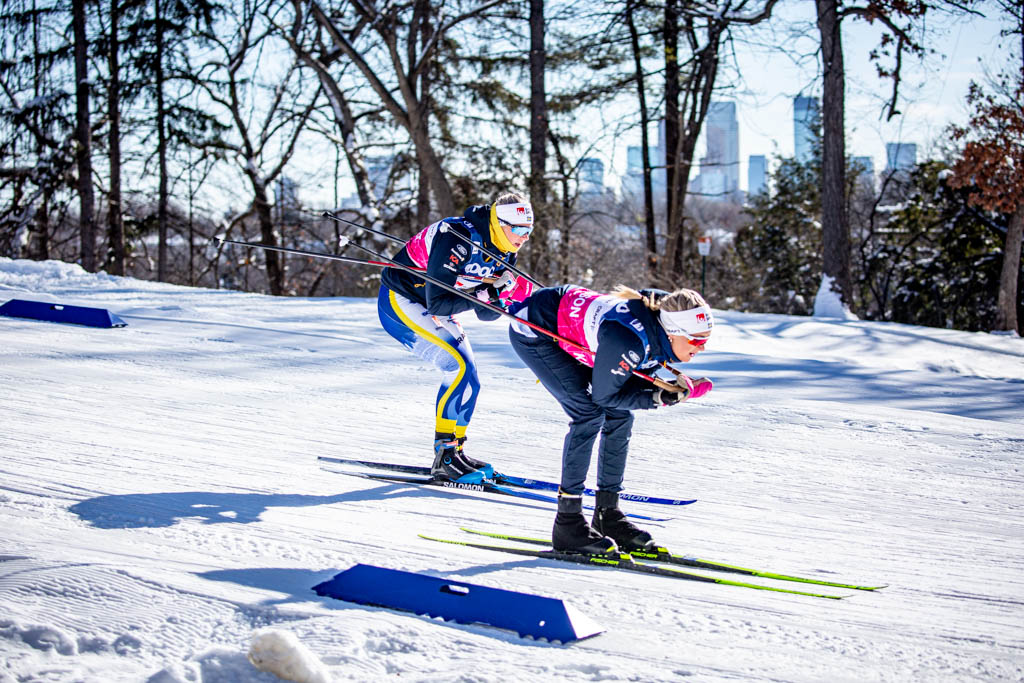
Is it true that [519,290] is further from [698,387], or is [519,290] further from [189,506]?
[189,506]

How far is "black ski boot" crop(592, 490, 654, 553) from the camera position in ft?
13.1

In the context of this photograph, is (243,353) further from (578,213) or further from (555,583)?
(578,213)

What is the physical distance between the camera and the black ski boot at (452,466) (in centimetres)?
520

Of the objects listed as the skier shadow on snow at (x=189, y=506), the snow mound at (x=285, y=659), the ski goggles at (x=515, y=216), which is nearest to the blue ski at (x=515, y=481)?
the skier shadow on snow at (x=189, y=506)

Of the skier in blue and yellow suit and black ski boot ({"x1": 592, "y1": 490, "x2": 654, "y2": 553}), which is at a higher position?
the skier in blue and yellow suit

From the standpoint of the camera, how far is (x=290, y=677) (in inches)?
95.7

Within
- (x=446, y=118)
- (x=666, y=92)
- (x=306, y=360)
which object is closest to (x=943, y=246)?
(x=666, y=92)

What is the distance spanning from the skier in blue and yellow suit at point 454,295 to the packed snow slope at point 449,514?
45 centimetres

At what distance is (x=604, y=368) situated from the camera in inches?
143

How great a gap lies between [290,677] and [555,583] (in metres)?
1.40

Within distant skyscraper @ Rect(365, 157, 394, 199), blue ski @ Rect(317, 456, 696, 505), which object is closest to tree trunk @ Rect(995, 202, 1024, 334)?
distant skyscraper @ Rect(365, 157, 394, 199)

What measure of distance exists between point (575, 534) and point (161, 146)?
71.0ft

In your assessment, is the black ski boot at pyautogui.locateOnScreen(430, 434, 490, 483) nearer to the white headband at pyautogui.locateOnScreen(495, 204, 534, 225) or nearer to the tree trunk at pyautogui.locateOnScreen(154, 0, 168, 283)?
the white headband at pyautogui.locateOnScreen(495, 204, 534, 225)

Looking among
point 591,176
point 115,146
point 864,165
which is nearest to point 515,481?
point 591,176
